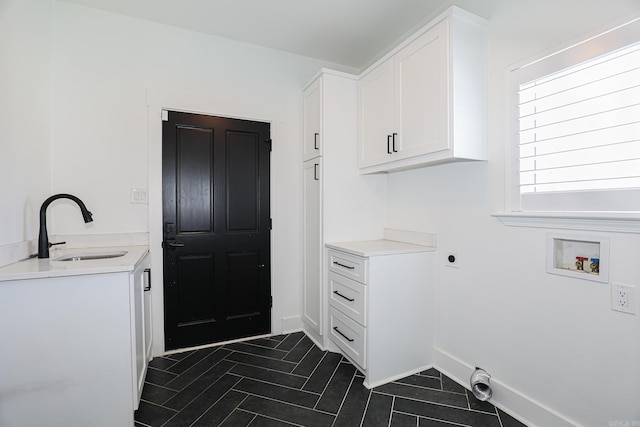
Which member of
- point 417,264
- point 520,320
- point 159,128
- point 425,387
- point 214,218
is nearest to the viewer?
point 520,320

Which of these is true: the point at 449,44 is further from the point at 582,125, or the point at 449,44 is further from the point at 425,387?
the point at 425,387

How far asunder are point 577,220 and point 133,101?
10.1 feet

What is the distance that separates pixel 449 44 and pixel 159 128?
2.22m

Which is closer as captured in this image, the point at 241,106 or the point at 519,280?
the point at 519,280

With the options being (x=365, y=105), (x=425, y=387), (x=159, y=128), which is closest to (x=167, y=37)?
(x=159, y=128)

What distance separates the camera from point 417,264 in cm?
218

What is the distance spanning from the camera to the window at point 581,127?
50.5 inches

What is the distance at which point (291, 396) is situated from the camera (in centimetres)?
191

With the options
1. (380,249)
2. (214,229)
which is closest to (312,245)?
(380,249)

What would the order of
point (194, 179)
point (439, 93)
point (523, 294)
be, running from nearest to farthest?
point (523, 294) < point (439, 93) < point (194, 179)

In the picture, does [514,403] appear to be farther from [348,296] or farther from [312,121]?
[312,121]

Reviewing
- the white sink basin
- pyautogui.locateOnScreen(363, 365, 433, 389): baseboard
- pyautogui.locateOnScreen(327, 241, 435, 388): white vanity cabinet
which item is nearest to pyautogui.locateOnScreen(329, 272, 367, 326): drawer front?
pyautogui.locateOnScreen(327, 241, 435, 388): white vanity cabinet

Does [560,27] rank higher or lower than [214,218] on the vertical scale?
higher

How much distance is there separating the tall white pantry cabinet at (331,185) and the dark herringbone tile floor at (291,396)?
0.49 m
